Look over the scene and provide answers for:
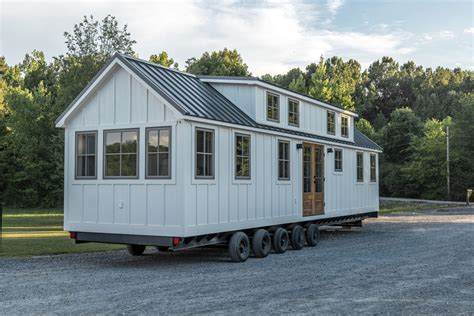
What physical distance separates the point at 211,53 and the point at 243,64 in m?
4.13

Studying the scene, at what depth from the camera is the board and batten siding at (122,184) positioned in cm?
1130

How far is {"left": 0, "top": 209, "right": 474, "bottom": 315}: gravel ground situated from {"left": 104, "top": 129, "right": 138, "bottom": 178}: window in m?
2.03

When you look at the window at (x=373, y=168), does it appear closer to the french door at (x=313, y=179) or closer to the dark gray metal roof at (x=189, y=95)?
the french door at (x=313, y=179)

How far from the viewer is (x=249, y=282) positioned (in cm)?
978

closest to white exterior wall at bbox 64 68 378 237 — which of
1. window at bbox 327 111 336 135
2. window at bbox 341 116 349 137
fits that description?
window at bbox 327 111 336 135

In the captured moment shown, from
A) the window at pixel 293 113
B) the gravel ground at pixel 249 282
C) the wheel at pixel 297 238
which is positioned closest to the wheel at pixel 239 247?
Result: the gravel ground at pixel 249 282

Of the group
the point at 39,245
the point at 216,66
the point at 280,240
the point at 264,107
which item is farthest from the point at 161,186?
the point at 216,66

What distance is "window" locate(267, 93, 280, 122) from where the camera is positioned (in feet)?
50.1

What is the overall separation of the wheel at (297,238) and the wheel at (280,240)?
554mm

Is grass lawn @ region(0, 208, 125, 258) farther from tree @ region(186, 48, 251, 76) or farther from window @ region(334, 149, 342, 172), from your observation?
tree @ region(186, 48, 251, 76)

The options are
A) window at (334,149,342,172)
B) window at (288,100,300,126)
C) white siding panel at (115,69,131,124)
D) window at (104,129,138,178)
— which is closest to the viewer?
window at (104,129,138,178)

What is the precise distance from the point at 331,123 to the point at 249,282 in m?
10.7

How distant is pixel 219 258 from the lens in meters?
Result: 13.2

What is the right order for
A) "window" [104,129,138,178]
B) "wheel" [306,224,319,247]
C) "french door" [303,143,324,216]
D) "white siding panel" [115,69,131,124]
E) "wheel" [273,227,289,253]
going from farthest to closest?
"french door" [303,143,324,216], "wheel" [306,224,319,247], "wheel" [273,227,289,253], "white siding panel" [115,69,131,124], "window" [104,129,138,178]
